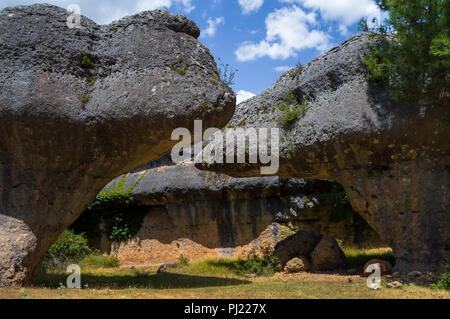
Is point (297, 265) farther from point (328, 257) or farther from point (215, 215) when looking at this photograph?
point (215, 215)

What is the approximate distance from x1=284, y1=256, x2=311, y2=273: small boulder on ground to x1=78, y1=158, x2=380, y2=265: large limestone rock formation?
130cm

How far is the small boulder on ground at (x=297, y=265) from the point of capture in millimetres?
11406

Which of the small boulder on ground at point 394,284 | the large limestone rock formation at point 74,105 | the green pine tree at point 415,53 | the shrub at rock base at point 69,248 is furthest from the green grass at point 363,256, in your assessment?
the shrub at rock base at point 69,248

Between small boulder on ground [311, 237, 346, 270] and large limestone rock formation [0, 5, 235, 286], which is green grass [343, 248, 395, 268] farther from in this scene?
large limestone rock formation [0, 5, 235, 286]

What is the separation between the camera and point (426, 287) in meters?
7.39

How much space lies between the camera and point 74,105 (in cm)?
741

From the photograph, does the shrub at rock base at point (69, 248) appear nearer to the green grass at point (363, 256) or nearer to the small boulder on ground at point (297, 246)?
the small boulder on ground at point (297, 246)

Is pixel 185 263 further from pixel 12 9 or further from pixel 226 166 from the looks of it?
pixel 12 9

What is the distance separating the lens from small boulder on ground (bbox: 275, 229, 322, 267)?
12031 mm

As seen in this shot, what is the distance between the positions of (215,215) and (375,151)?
8.22 m

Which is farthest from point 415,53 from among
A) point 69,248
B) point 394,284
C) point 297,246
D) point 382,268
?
point 69,248

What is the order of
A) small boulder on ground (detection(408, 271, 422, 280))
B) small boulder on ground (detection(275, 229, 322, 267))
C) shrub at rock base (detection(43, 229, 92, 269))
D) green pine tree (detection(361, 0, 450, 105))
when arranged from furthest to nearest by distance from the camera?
shrub at rock base (detection(43, 229, 92, 269)) → small boulder on ground (detection(275, 229, 322, 267)) → small boulder on ground (detection(408, 271, 422, 280)) → green pine tree (detection(361, 0, 450, 105))

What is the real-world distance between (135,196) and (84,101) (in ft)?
33.9

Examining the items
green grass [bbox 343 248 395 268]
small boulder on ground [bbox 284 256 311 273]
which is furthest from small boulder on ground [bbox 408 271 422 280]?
small boulder on ground [bbox 284 256 311 273]
